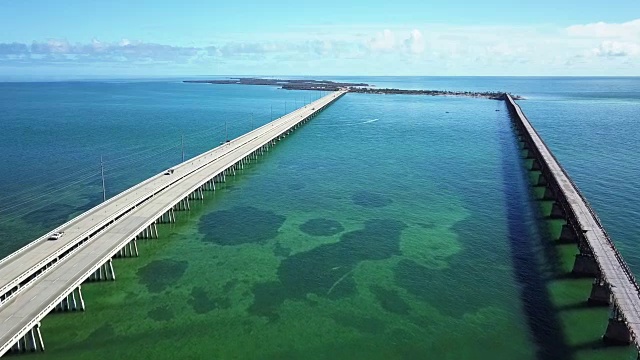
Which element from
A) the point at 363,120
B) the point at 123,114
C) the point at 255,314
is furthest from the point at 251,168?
the point at 123,114

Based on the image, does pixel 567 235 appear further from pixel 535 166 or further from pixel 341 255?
pixel 535 166

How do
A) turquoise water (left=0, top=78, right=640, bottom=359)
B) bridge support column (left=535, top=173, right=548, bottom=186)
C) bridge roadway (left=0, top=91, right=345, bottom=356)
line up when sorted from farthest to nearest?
bridge support column (left=535, top=173, right=548, bottom=186)
turquoise water (left=0, top=78, right=640, bottom=359)
bridge roadway (left=0, top=91, right=345, bottom=356)

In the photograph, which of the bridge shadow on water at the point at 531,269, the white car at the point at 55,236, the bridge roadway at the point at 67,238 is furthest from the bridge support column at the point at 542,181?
the white car at the point at 55,236

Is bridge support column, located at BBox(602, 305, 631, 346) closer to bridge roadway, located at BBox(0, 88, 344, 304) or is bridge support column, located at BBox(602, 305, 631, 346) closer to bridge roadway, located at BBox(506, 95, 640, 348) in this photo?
bridge roadway, located at BBox(506, 95, 640, 348)

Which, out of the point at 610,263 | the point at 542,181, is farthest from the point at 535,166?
the point at 610,263

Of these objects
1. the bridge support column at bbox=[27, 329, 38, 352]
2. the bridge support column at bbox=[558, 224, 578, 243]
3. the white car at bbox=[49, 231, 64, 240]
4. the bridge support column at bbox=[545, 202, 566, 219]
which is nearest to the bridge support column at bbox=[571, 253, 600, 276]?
the bridge support column at bbox=[558, 224, 578, 243]

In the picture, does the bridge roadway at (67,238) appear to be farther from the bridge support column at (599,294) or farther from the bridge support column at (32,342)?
the bridge support column at (599,294)

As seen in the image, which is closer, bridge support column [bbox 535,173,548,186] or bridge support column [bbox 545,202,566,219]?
bridge support column [bbox 545,202,566,219]
